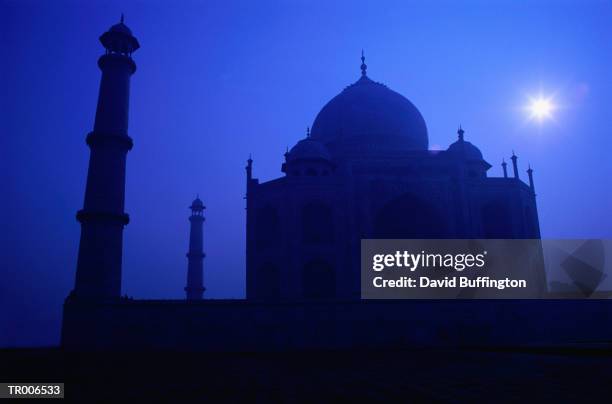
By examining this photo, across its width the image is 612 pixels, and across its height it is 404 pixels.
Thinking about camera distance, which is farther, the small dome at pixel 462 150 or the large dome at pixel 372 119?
the large dome at pixel 372 119

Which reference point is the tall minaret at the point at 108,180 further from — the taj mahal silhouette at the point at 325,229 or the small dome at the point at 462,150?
the small dome at the point at 462,150

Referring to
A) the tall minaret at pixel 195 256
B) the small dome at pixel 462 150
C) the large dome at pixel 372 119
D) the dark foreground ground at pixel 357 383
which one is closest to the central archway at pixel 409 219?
the small dome at pixel 462 150

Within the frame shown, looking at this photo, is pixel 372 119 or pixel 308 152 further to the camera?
pixel 372 119

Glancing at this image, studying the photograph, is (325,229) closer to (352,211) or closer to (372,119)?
(352,211)

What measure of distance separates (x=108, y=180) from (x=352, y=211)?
330 inches

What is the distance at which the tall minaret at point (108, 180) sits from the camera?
560 inches

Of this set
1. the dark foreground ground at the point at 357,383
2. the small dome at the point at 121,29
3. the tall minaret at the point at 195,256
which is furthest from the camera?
the tall minaret at the point at 195,256

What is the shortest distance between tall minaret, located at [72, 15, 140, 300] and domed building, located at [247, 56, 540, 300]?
5.49 metres

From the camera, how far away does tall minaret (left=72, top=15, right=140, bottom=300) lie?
14.2 meters

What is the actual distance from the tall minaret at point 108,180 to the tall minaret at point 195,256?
12305 millimetres

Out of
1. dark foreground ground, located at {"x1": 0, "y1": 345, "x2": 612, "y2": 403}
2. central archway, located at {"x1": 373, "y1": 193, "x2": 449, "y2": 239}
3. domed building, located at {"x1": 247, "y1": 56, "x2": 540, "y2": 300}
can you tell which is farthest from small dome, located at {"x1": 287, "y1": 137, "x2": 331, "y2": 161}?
dark foreground ground, located at {"x1": 0, "y1": 345, "x2": 612, "y2": 403}

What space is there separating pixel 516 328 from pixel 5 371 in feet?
40.9

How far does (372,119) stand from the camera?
74.2 ft

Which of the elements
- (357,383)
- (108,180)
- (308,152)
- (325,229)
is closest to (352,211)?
(325,229)
